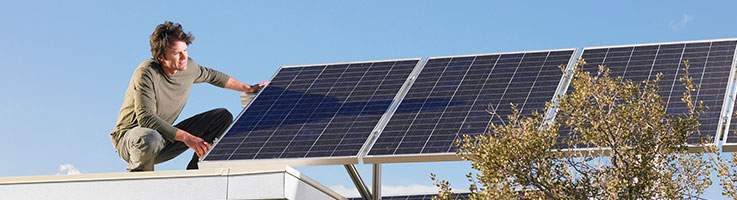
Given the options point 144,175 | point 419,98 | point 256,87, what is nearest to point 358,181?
point 419,98

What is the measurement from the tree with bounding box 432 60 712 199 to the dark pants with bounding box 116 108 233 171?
4545 millimetres

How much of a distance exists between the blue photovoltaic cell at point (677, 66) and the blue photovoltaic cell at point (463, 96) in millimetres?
774

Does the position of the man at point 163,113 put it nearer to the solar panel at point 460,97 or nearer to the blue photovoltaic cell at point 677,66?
the solar panel at point 460,97

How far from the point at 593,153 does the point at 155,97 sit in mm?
6630

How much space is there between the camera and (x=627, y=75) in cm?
1391

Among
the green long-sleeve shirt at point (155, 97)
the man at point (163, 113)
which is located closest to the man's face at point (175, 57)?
the man at point (163, 113)

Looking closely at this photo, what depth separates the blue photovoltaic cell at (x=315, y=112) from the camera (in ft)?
42.3

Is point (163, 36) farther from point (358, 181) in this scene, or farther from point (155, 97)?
point (358, 181)

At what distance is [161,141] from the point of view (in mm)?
13508

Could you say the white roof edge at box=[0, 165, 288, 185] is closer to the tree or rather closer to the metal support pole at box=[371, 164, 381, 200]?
the tree

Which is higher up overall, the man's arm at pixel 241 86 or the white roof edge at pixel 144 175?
the man's arm at pixel 241 86

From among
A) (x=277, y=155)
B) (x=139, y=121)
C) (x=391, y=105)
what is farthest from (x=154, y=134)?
(x=391, y=105)

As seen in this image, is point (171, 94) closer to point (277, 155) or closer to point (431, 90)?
point (277, 155)

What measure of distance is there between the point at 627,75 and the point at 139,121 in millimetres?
7250
